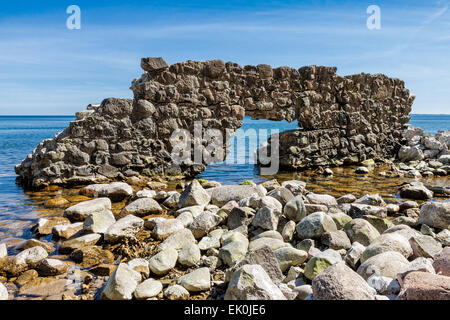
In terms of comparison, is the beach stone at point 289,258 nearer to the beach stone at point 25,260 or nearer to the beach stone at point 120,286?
the beach stone at point 120,286

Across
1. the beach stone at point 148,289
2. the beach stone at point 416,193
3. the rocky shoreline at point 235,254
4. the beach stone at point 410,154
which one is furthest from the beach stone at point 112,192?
the beach stone at point 410,154

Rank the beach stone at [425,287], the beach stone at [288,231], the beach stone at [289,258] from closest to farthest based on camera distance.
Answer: the beach stone at [425,287] < the beach stone at [289,258] < the beach stone at [288,231]

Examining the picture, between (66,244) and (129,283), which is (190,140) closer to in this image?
(66,244)

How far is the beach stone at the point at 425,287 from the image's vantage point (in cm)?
217

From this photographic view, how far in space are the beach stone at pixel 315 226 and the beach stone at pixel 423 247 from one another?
85 cm

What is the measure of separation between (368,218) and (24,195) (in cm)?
613

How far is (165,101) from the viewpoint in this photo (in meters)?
7.41

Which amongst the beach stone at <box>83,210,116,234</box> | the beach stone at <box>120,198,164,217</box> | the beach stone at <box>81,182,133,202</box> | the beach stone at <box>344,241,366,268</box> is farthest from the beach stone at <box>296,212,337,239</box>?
the beach stone at <box>81,182,133,202</box>

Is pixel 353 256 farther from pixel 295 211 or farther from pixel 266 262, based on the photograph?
pixel 295 211

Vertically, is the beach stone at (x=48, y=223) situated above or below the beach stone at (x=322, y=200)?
below

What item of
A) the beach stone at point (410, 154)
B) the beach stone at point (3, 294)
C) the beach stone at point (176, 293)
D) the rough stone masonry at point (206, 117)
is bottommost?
the beach stone at point (176, 293)

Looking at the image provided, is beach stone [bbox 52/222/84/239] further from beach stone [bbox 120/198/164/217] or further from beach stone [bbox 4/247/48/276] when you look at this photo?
beach stone [bbox 120/198/164/217]

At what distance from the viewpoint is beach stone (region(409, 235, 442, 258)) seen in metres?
3.18
